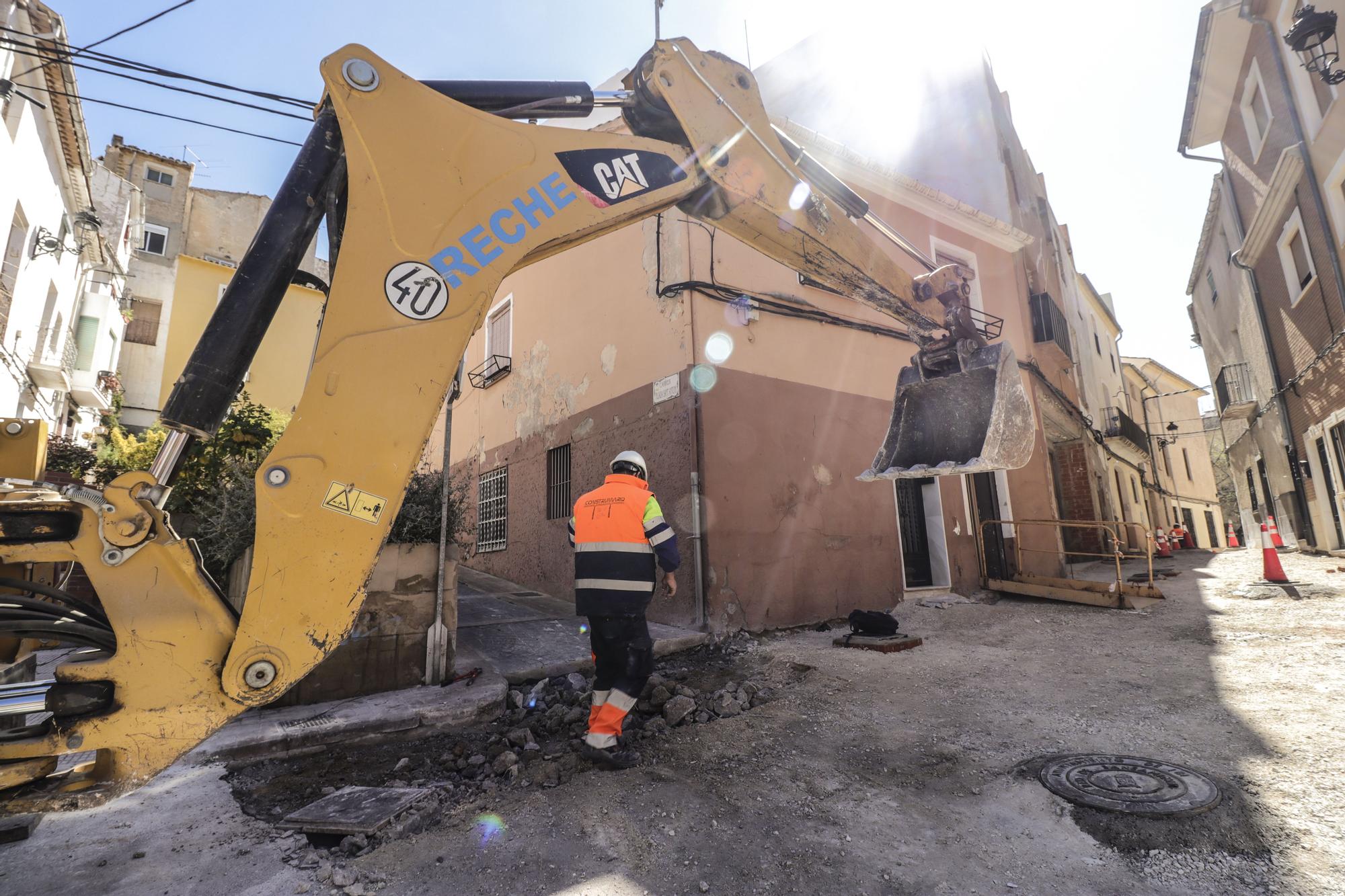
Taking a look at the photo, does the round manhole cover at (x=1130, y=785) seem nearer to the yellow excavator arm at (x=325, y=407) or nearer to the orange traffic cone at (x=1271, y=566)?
the yellow excavator arm at (x=325, y=407)

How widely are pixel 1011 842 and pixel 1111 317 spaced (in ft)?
89.3

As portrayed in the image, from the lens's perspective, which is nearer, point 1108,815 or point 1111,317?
point 1108,815

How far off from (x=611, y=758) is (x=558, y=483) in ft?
18.9

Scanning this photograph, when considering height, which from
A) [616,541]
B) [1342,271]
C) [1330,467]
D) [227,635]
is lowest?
[227,635]

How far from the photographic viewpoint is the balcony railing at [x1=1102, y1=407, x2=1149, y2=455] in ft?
61.1

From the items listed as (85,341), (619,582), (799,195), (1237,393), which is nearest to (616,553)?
(619,582)

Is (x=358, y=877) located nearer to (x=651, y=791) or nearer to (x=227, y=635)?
(x=227, y=635)

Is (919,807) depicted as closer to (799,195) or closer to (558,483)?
(799,195)

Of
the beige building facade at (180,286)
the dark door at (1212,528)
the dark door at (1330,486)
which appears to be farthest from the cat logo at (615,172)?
the dark door at (1212,528)

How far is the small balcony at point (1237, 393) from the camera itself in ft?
49.0

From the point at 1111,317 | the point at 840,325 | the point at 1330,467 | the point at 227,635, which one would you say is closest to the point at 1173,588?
the point at 1330,467

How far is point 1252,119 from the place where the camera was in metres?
12.6

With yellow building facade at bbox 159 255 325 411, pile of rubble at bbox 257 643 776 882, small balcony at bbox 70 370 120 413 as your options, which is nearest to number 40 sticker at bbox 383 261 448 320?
pile of rubble at bbox 257 643 776 882

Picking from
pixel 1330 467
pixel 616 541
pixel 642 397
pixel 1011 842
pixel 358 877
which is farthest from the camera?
pixel 1330 467
